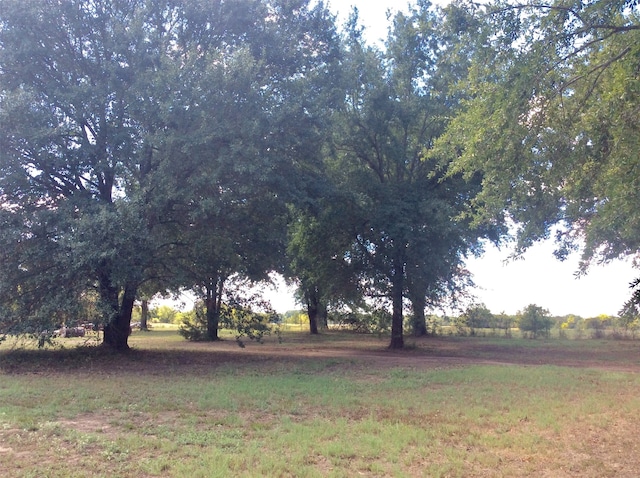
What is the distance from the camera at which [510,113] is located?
8.10m

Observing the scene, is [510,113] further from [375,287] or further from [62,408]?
[375,287]

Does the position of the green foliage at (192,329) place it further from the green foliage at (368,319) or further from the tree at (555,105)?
the tree at (555,105)

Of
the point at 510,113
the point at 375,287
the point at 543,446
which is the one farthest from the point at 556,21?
the point at 375,287

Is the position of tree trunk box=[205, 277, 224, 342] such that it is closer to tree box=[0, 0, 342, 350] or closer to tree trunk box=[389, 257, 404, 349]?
tree box=[0, 0, 342, 350]

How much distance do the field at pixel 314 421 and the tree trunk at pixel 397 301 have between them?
6820mm

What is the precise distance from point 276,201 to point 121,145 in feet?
14.8

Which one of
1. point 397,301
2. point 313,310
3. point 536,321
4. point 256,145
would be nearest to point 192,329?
point 313,310

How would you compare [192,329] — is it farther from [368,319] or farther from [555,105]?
[555,105]

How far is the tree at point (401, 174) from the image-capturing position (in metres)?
19.9

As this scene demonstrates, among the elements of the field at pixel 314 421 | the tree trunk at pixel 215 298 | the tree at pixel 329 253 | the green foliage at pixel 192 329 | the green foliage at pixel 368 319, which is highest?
the tree at pixel 329 253

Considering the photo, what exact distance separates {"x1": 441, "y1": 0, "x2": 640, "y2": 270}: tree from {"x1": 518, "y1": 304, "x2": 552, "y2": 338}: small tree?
26.2m

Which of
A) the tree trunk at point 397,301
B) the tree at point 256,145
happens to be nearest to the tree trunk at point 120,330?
the tree at point 256,145

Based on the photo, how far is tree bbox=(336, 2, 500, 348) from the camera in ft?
65.3

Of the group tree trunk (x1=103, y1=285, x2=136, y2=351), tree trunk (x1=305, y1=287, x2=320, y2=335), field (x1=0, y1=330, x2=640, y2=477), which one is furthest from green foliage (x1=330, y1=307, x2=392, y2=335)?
tree trunk (x1=103, y1=285, x2=136, y2=351)
